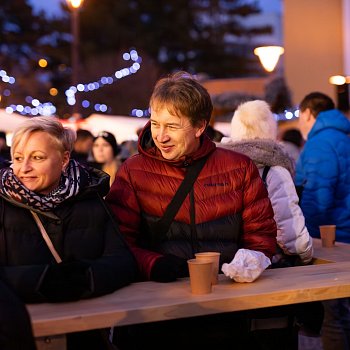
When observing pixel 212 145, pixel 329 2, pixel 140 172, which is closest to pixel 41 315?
pixel 140 172

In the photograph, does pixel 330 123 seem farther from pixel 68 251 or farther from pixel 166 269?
pixel 68 251

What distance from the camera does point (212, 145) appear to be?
412cm

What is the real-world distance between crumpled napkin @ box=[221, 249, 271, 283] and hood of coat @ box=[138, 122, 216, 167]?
53 centimetres

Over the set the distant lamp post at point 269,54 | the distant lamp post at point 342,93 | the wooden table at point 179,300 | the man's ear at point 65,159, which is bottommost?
the wooden table at point 179,300

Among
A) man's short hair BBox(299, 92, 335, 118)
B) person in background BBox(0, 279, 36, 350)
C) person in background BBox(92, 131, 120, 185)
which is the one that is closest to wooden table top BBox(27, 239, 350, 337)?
person in background BBox(0, 279, 36, 350)

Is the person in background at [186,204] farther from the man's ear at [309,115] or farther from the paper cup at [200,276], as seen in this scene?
the man's ear at [309,115]

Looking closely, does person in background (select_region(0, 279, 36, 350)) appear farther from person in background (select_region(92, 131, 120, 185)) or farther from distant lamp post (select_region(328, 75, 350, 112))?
distant lamp post (select_region(328, 75, 350, 112))

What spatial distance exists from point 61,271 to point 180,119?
989mm

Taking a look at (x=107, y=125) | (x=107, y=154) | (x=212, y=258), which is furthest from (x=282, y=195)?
(x=107, y=125)

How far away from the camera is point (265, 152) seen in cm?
501

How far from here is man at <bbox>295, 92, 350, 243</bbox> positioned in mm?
6219

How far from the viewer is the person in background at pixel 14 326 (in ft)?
9.09

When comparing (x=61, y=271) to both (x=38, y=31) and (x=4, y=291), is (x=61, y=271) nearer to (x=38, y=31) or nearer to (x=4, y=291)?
(x=4, y=291)

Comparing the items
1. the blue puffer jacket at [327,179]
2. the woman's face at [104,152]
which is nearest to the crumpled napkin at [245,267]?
the blue puffer jacket at [327,179]
